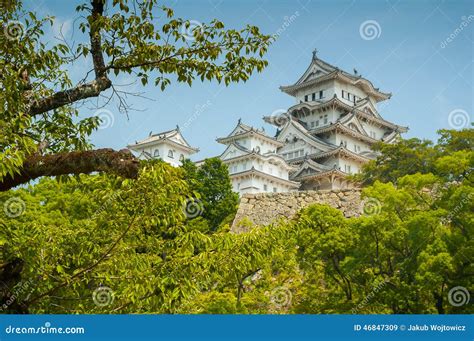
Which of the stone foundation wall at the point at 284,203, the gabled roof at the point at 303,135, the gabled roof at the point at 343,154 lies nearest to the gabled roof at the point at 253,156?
the gabled roof at the point at 343,154

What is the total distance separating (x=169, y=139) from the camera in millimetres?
37312

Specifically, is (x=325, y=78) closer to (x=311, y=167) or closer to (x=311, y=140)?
(x=311, y=140)

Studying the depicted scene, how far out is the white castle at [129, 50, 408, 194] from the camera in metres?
37.2

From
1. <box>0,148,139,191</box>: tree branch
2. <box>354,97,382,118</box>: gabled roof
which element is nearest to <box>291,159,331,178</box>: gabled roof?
<box>354,97,382,118</box>: gabled roof

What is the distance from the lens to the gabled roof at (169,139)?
37.3 meters

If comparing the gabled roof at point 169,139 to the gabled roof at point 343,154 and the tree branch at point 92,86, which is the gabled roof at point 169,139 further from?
the tree branch at point 92,86

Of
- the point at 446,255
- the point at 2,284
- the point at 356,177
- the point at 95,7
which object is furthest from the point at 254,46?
the point at 356,177

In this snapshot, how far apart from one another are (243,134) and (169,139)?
4.65 meters

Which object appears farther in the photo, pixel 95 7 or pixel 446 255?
pixel 446 255

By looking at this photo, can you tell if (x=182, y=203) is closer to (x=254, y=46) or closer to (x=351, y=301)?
(x=254, y=46)

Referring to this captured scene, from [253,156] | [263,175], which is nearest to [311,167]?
[263,175]

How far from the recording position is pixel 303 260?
14617 mm

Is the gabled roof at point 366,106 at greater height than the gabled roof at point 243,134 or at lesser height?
greater

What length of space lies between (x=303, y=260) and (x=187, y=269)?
380 inches
